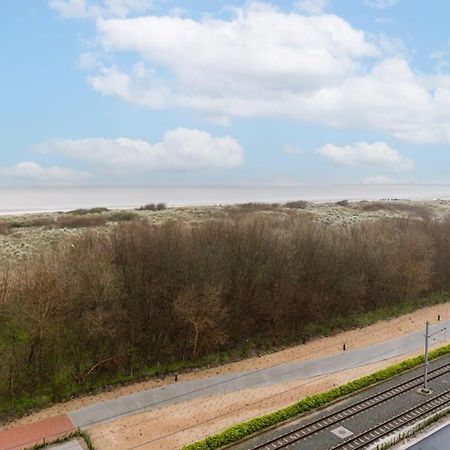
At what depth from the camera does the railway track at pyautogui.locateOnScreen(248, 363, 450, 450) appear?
2061cm

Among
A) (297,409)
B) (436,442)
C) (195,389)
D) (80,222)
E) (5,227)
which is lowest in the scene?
(195,389)

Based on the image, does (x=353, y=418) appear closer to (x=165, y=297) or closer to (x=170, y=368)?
(x=170, y=368)

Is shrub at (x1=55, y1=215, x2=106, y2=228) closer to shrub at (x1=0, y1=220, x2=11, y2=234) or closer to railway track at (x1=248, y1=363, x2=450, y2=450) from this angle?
shrub at (x1=0, y1=220, x2=11, y2=234)

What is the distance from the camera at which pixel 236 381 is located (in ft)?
91.5

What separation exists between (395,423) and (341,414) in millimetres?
2401

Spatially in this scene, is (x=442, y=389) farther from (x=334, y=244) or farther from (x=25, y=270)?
(x=25, y=270)

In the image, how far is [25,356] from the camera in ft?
86.7

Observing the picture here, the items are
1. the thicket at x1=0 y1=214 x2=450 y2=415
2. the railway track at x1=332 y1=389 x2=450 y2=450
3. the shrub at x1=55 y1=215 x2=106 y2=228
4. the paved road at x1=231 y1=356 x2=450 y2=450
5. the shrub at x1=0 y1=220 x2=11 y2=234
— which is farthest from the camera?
the shrub at x1=55 y1=215 x2=106 y2=228

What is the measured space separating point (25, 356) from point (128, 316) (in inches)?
243

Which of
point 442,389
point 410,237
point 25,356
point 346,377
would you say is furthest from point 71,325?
point 410,237

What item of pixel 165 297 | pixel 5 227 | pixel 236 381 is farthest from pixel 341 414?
pixel 5 227

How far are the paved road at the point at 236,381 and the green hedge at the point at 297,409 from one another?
2539 millimetres

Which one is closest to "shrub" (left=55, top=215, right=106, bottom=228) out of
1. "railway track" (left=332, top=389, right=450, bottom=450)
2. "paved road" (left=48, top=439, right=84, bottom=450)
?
"paved road" (left=48, top=439, right=84, bottom=450)

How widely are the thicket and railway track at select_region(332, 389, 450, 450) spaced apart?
11934mm
